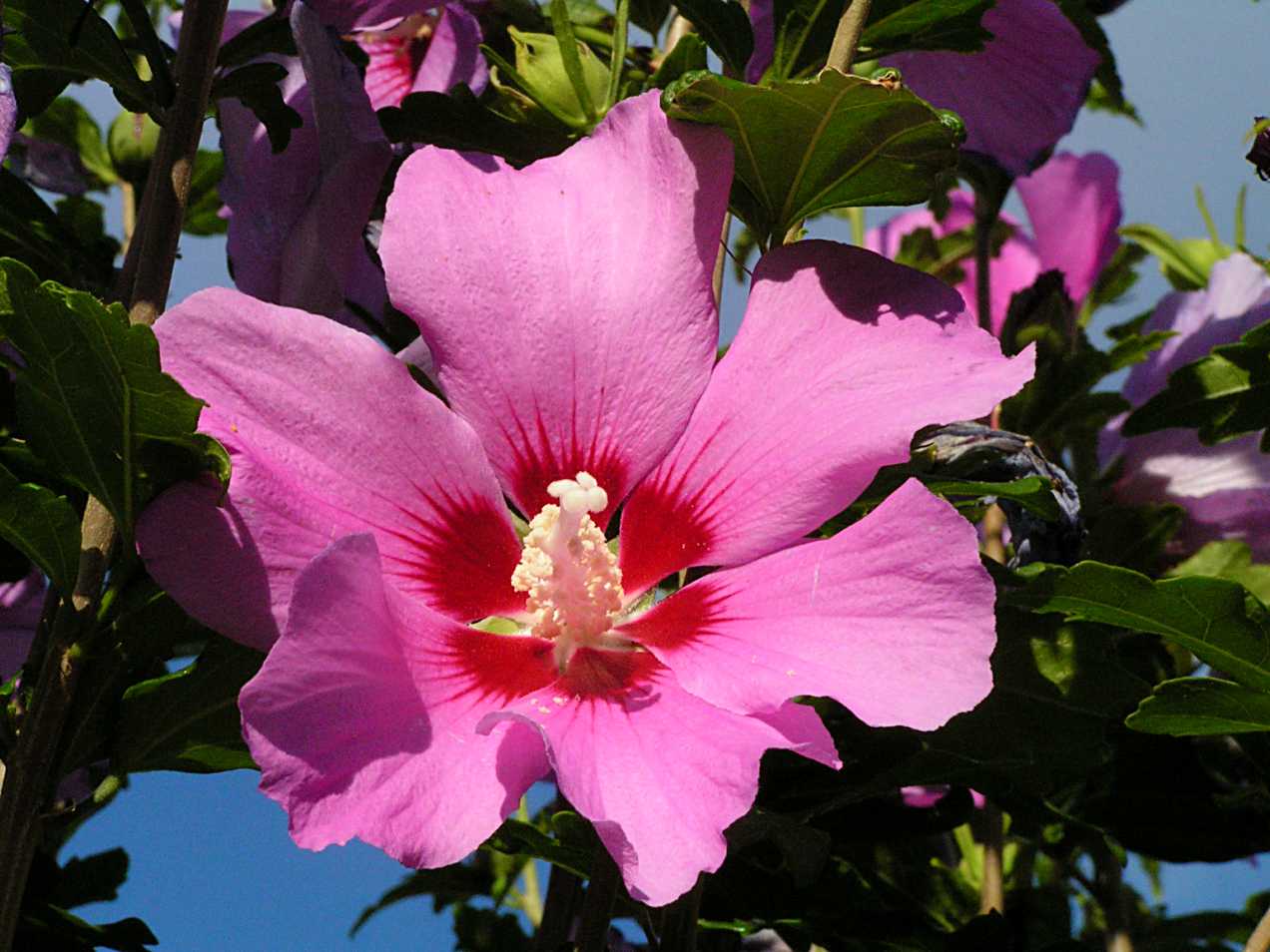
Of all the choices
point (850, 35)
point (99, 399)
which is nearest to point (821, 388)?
point (850, 35)

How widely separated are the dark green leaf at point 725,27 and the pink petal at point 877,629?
1.22 ft

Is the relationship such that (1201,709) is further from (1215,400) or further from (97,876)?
(97,876)

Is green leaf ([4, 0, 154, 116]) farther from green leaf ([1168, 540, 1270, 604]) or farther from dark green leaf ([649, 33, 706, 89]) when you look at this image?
green leaf ([1168, 540, 1270, 604])

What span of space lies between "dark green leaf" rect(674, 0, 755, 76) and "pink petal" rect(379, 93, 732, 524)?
168mm

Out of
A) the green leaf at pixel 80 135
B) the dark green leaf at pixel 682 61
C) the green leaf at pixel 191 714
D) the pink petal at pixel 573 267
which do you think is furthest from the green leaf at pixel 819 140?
the green leaf at pixel 80 135

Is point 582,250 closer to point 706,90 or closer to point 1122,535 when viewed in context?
point 706,90

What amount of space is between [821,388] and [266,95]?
0.47 meters

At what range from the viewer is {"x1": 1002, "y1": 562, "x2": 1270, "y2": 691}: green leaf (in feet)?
2.84

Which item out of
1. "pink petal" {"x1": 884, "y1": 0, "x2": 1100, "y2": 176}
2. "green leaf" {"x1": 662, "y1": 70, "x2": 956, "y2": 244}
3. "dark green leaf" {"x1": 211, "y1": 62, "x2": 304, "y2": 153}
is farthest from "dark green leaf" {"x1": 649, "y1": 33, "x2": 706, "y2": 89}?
"pink petal" {"x1": 884, "y1": 0, "x2": 1100, "y2": 176}

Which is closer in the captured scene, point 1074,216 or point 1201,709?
point 1201,709

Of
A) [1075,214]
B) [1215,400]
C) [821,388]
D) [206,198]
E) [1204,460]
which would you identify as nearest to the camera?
[821,388]

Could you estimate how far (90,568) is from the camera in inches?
33.3

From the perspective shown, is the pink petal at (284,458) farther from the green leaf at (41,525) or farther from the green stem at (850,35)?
the green stem at (850,35)

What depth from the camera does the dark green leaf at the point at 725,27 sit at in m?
0.96
